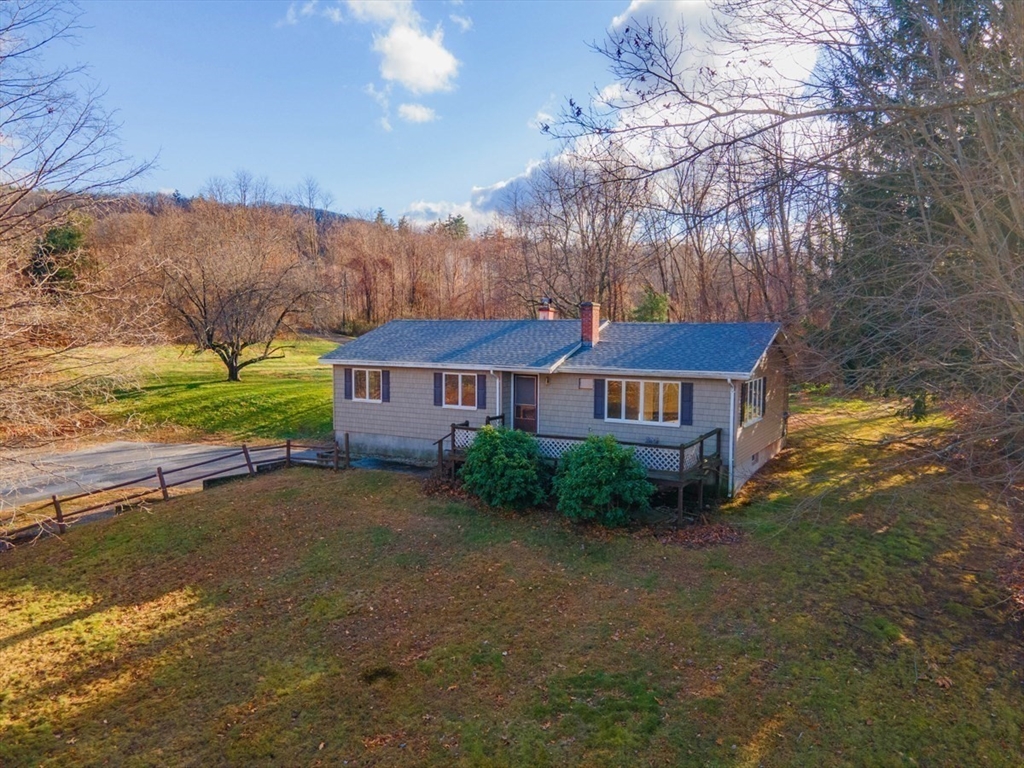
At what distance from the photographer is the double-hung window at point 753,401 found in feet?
49.4

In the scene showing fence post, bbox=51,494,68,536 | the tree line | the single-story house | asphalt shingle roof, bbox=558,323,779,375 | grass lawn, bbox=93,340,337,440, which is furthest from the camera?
grass lawn, bbox=93,340,337,440

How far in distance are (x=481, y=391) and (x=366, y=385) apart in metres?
4.16

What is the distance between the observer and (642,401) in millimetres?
15000

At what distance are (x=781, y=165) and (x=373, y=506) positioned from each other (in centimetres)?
1131

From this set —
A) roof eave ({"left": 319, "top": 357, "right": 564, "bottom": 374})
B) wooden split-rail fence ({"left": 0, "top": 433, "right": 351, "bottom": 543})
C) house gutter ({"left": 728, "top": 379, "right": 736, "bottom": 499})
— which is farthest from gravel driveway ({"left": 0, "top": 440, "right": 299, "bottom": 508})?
house gutter ({"left": 728, "top": 379, "right": 736, "bottom": 499})

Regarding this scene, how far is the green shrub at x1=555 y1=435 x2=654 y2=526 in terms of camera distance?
1254 centimetres

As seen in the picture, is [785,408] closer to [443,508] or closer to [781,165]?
[443,508]

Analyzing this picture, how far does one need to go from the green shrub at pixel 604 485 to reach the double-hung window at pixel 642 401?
2187mm

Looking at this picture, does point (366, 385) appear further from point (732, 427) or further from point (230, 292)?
point (230, 292)

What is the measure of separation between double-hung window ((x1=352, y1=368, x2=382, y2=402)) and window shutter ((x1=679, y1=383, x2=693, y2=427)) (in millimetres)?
9188

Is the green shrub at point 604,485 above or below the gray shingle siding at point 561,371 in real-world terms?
below

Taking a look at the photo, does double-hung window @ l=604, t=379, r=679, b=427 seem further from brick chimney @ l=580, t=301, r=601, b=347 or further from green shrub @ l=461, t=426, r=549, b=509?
green shrub @ l=461, t=426, r=549, b=509

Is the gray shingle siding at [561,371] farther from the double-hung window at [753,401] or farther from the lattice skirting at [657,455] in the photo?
the lattice skirting at [657,455]

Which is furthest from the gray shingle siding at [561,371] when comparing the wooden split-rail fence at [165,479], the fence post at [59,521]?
the fence post at [59,521]
